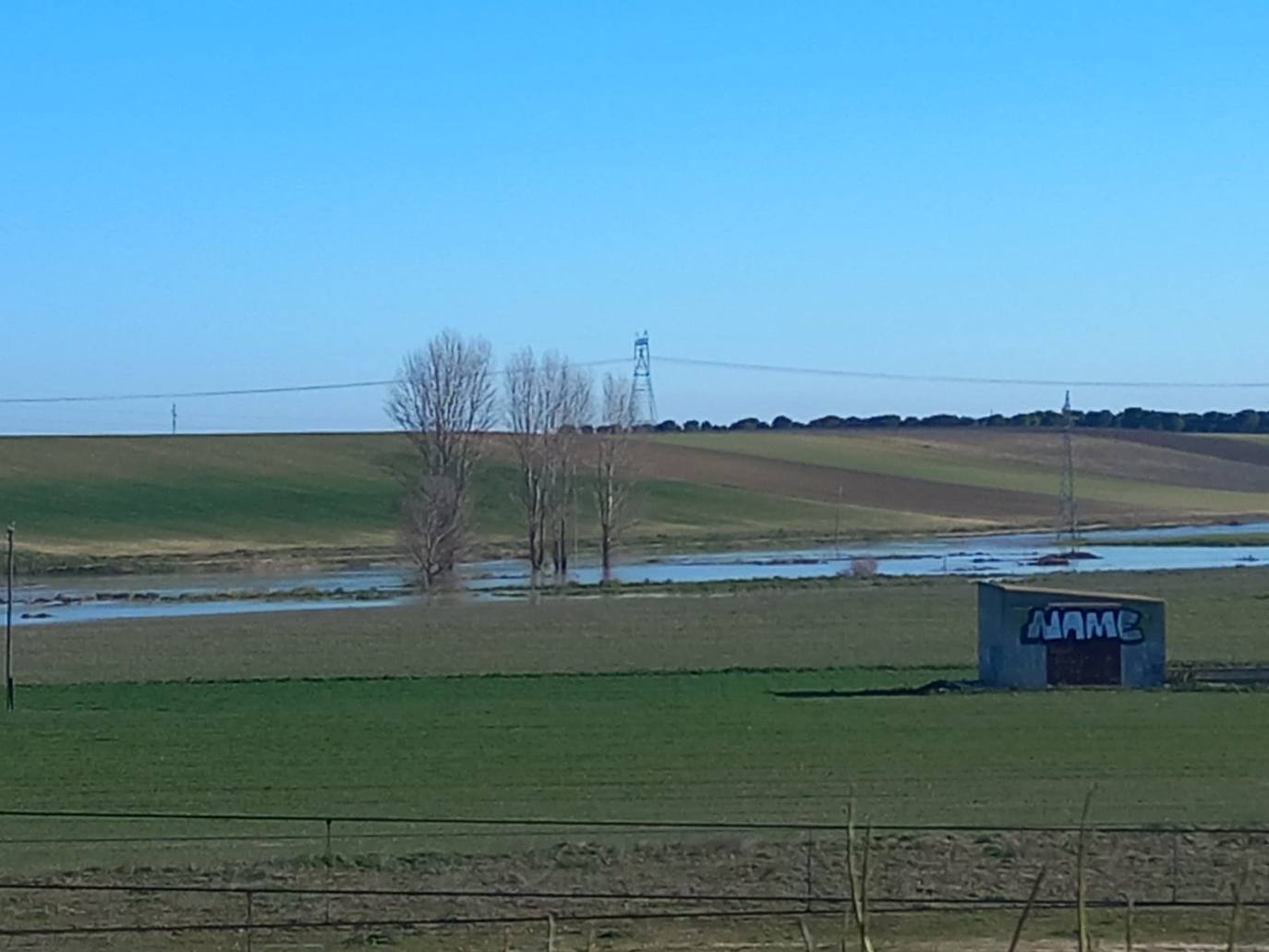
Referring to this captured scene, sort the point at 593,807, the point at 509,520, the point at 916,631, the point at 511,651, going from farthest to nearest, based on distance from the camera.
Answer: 1. the point at 509,520
2. the point at 916,631
3. the point at 511,651
4. the point at 593,807

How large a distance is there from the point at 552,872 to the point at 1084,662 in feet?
70.6

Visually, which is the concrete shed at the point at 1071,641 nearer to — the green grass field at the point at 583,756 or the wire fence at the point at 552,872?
the green grass field at the point at 583,756

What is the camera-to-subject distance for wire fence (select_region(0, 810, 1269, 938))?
18734 millimetres

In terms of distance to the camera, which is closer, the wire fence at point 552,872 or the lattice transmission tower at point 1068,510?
the wire fence at point 552,872

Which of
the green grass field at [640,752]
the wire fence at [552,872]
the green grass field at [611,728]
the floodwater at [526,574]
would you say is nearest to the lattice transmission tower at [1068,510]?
the floodwater at [526,574]

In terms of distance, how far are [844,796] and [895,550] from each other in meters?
72.4

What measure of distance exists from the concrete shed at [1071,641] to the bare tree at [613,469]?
174 ft

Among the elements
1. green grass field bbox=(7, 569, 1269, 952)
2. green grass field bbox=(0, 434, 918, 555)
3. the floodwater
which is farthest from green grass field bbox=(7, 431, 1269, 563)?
green grass field bbox=(7, 569, 1269, 952)

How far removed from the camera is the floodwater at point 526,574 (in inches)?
2717

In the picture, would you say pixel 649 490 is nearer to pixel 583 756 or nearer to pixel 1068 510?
pixel 1068 510

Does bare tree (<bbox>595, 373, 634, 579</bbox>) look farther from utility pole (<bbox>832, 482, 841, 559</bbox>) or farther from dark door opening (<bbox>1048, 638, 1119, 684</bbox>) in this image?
dark door opening (<bbox>1048, 638, 1119, 684</bbox>)

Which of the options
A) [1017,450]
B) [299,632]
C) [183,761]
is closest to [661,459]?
[1017,450]

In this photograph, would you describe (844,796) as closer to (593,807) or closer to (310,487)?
(593,807)

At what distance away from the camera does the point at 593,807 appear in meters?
25.1
